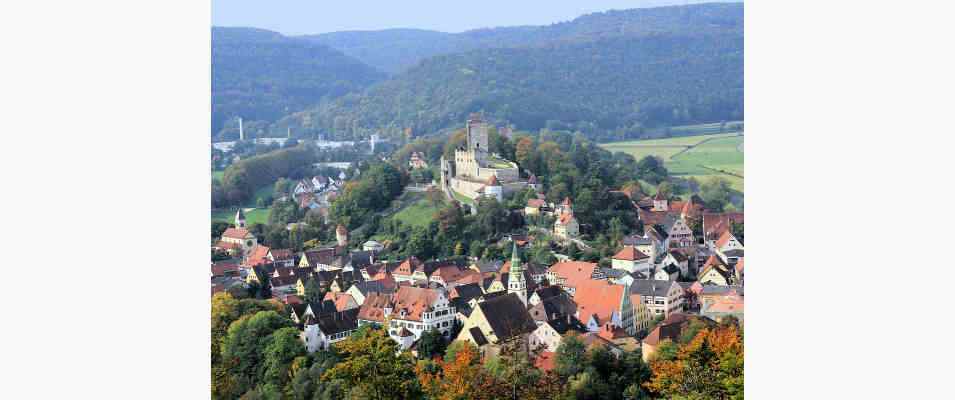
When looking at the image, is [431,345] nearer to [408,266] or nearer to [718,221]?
[408,266]

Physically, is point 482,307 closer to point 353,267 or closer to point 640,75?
point 353,267

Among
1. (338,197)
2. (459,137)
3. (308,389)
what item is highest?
(459,137)

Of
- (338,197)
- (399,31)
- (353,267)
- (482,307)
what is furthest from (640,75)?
(482,307)

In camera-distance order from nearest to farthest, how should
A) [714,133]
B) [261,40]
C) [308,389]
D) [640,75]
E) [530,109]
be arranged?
[308,389], [714,133], [640,75], [261,40], [530,109]

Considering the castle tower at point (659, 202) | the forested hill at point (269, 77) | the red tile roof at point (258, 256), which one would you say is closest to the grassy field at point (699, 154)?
the castle tower at point (659, 202)

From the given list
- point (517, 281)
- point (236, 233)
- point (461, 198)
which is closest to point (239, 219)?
point (236, 233)

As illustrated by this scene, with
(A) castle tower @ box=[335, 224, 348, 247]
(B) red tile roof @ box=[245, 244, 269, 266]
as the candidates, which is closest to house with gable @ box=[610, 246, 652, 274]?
(A) castle tower @ box=[335, 224, 348, 247]

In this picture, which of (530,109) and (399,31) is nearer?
(399,31)
